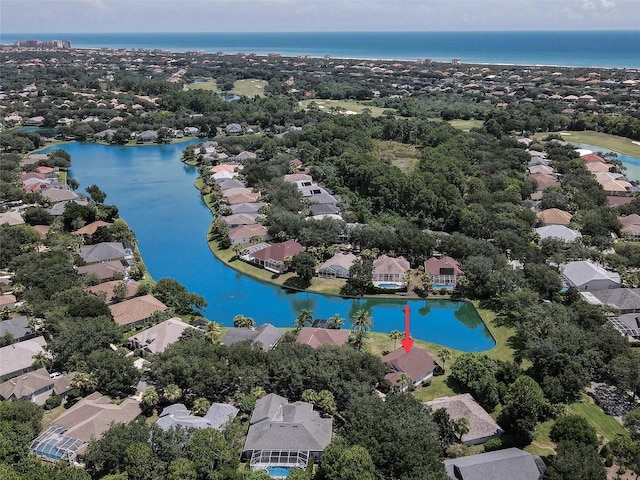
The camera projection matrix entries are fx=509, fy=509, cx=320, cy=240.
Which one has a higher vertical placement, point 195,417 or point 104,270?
point 195,417

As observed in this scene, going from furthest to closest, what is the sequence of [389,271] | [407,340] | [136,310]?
[389,271]
[136,310]
[407,340]

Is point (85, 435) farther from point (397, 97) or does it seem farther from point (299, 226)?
point (397, 97)

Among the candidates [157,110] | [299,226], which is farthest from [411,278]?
[157,110]

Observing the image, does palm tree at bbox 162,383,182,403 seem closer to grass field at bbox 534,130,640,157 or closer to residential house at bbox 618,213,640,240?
residential house at bbox 618,213,640,240

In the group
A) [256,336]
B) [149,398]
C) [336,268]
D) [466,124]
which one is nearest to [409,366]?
[256,336]

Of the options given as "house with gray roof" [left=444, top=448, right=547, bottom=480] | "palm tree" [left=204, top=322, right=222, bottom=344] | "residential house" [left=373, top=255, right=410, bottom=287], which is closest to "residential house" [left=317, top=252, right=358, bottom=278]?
"residential house" [left=373, top=255, right=410, bottom=287]

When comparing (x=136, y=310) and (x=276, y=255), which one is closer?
(x=136, y=310)

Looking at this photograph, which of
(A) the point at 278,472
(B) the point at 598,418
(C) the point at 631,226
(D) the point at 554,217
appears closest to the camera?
(A) the point at 278,472

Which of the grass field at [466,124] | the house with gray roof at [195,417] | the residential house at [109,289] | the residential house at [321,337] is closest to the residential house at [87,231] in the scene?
the residential house at [109,289]

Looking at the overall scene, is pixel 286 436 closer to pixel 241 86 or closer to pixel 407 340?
pixel 407 340
